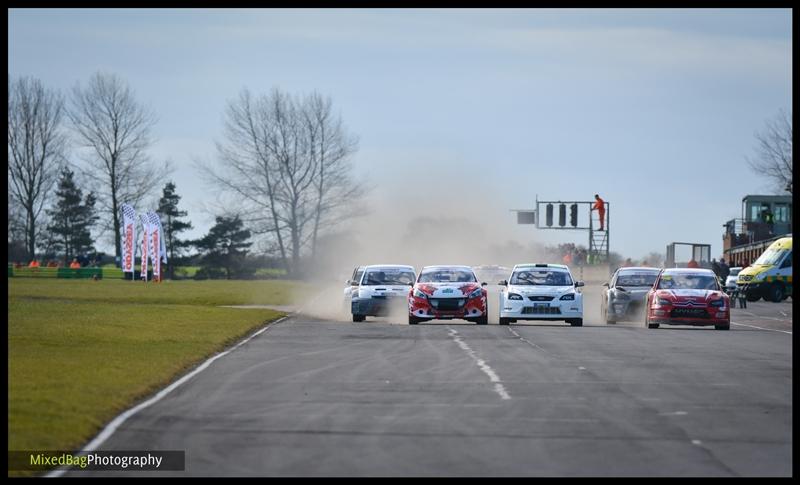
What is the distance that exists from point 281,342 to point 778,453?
1545 centimetres

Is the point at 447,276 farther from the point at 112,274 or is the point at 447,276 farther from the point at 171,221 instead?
the point at 171,221

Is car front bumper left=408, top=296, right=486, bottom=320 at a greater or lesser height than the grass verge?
greater

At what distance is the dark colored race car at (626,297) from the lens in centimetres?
3559

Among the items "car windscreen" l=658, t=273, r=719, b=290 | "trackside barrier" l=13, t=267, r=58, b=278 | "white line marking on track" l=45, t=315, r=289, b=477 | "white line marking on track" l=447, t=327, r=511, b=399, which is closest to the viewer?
"white line marking on track" l=45, t=315, r=289, b=477

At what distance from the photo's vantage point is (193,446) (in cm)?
1170

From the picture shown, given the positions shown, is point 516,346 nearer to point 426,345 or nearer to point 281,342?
point 426,345

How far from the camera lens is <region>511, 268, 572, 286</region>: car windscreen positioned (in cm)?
3366

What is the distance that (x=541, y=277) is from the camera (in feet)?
111

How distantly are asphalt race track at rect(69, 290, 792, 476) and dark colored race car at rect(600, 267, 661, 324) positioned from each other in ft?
34.0

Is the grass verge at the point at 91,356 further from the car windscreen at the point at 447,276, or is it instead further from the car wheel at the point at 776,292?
the car wheel at the point at 776,292

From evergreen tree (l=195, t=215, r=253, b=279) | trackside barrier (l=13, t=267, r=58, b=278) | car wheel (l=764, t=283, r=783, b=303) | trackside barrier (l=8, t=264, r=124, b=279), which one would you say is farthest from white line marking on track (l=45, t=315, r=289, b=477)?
evergreen tree (l=195, t=215, r=253, b=279)

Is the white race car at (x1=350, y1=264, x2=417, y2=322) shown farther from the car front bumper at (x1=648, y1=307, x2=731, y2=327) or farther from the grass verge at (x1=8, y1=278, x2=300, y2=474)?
the car front bumper at (x1=648, y1=307, x2=731, y2=327)

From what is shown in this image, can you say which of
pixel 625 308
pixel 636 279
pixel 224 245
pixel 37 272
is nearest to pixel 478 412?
pixel 625 308

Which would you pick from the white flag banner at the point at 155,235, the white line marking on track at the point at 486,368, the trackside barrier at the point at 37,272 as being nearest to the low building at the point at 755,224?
the white flag banner at the point at 155,235
